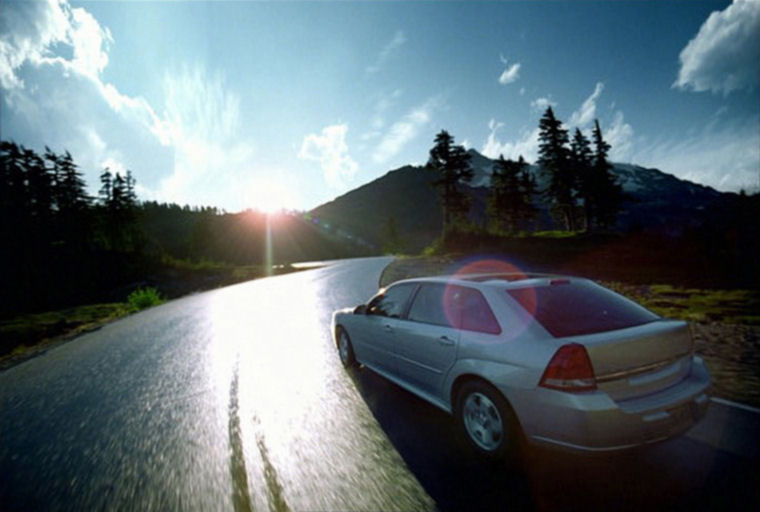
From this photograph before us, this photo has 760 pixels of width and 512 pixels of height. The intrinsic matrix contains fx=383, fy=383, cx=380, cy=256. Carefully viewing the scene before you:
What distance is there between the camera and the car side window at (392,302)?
5.04 meters

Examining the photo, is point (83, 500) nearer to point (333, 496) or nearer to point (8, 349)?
point (333, 496)

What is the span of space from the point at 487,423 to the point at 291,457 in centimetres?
184

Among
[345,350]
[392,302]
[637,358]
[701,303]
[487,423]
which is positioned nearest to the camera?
[637,358]

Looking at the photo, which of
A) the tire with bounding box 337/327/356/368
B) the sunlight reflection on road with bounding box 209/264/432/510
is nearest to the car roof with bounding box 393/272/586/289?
the sunlight reflection on road with bounding box 209/264/432/510

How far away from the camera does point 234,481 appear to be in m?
3.21

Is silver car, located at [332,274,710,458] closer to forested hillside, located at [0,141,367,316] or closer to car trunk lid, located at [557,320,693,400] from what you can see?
car trunk lid, located at [557,320,693,400]

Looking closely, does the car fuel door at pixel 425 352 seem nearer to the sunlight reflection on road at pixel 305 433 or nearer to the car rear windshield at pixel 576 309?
the sunlight reflection on road at pixel 305 433

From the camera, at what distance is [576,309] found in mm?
3559

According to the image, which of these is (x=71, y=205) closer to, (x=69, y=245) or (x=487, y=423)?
(x=69, y=245)

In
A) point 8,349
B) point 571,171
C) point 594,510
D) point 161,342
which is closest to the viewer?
point 594,510

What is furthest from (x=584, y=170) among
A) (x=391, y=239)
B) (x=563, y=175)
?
(x=391, y=239)

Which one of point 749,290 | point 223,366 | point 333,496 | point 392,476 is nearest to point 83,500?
point 333,496

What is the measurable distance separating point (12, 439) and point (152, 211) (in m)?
206

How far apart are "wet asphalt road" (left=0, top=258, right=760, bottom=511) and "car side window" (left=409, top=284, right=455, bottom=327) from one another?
1101 millimetres
